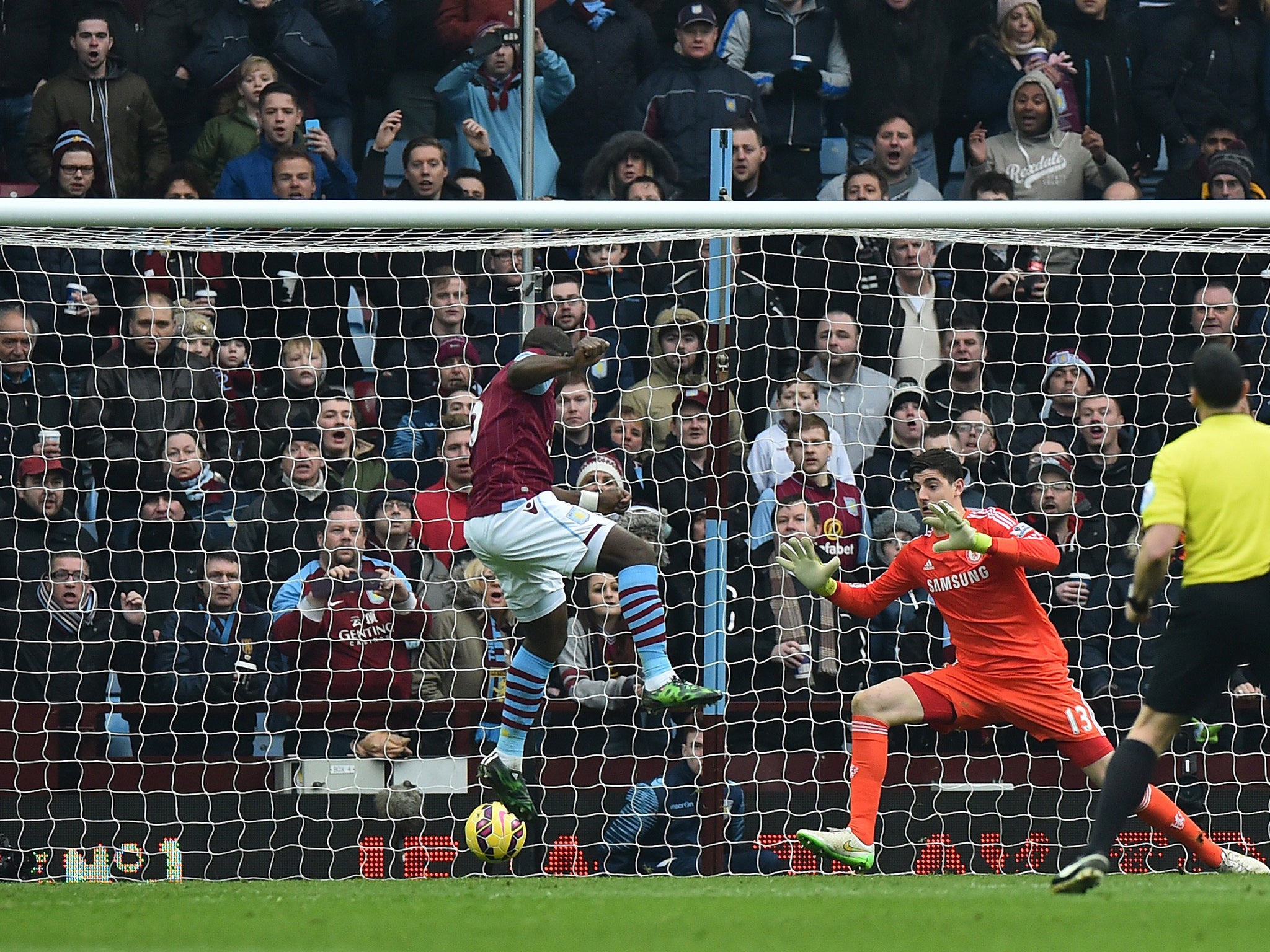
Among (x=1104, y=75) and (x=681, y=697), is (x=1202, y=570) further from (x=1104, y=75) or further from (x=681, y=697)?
(x=1104, y=75)

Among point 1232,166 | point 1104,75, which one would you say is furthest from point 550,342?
point 1104,75

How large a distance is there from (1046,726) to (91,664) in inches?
186

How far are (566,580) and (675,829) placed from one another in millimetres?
1473

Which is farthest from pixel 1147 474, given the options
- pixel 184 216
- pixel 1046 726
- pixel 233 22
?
pixel 233 22

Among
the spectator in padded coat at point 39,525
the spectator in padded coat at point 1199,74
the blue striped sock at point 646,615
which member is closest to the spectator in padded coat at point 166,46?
the spectator in padded coat at point 39,525

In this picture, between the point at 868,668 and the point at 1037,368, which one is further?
the point at 1037,368

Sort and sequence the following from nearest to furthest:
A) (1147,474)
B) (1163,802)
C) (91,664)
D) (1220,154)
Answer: (1163,802) → (91,664) → (1147,474) → (1220,154)

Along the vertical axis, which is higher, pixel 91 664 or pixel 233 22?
pixel 233 22

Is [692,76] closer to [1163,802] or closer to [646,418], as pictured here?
[646,418]

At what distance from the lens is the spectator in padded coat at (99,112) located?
955 cm

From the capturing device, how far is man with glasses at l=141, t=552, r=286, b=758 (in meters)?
8.44

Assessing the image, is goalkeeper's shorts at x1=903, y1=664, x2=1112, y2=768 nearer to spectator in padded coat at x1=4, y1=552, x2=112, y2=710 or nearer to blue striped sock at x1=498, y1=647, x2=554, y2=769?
blue striped sock at x1=498, y1=647, x2=554, y2=769

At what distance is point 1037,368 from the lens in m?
9.72

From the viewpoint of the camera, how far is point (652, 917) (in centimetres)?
545
